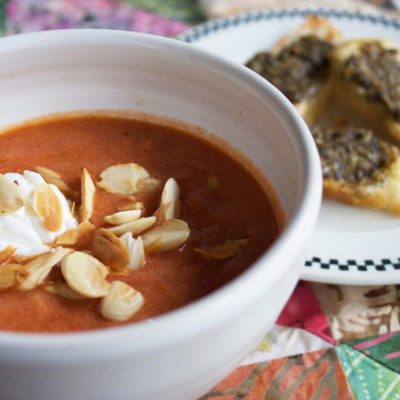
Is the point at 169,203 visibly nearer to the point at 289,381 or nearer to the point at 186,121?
the point at 186,121

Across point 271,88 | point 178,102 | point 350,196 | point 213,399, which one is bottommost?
point 213,399

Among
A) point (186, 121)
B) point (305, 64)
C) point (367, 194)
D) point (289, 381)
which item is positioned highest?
point (186, 121)

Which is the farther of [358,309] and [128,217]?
[358,309]

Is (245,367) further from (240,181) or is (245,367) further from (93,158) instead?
(93,158)

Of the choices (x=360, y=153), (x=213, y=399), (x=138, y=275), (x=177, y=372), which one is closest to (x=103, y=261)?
(x=138, y=275)

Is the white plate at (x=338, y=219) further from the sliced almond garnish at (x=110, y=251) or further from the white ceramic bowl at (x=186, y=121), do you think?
the sliced almond garnish at (x=110, y=251)

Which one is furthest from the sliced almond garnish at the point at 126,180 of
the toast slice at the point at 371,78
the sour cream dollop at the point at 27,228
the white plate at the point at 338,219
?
the toast slice at the point at 371,78

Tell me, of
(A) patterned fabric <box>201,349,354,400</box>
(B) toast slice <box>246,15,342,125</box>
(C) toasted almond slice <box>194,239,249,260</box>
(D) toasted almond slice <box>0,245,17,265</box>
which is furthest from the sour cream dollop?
(B) toast slice <box>246,15,342,125</box>

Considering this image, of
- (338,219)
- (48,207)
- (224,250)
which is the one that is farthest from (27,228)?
(338,219)
